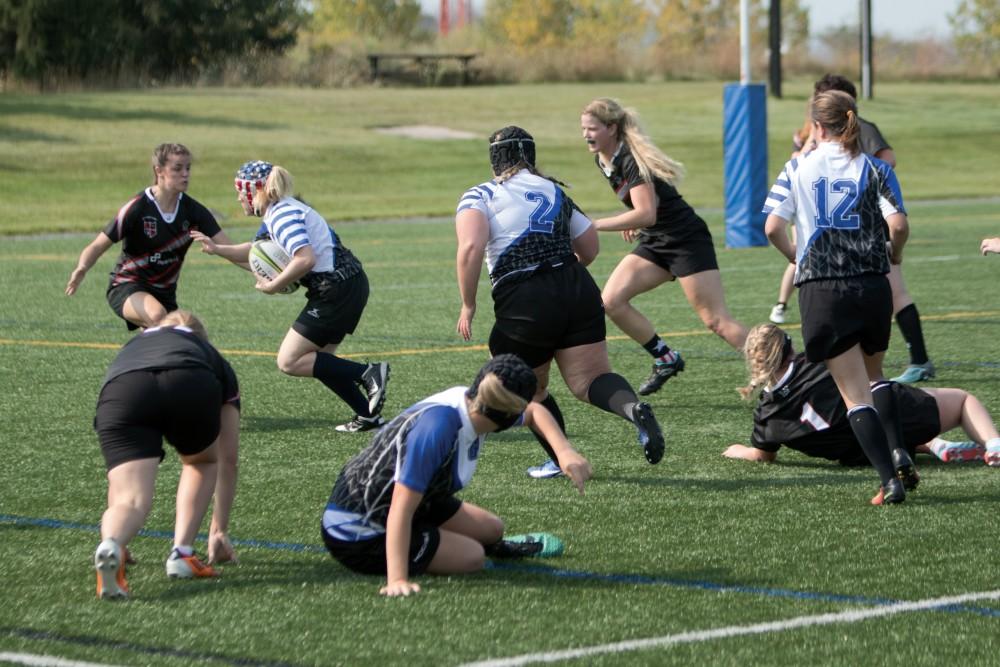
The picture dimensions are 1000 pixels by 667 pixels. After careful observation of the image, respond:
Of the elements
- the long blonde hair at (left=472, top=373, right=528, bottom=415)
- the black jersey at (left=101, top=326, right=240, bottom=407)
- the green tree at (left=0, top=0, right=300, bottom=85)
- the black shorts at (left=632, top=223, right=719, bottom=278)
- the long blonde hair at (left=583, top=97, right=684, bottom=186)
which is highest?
the green tree at (left=0, top=0, right=300, bottom=85)

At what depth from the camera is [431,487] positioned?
602 cm

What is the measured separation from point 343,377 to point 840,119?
143 inches

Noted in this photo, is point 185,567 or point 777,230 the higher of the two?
point 777,230

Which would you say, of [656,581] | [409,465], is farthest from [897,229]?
[409,465]

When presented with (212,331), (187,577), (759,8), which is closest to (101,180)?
(212,331)

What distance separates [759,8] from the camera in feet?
325

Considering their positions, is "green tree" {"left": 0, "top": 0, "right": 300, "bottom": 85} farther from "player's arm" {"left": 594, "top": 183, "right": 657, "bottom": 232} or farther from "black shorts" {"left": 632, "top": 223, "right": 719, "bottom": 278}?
"player's arm" {"left": 594, "top": 183, "right": 657, "bottom": 232}

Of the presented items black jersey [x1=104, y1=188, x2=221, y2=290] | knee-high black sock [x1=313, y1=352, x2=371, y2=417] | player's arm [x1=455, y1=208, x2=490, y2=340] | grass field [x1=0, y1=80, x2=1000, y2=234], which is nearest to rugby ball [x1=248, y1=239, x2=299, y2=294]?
knee-high black sock [x1=313, y1=352, x2=371, y2=417]

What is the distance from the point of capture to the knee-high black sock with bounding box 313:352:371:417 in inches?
385

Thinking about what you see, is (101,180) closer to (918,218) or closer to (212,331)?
(918,218)

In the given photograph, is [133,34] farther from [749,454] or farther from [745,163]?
[749,454]

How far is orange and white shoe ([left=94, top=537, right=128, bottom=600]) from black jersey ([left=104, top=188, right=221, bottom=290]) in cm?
494

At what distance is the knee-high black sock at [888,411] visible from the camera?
767cm

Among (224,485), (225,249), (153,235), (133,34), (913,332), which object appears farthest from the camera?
(133,34)
